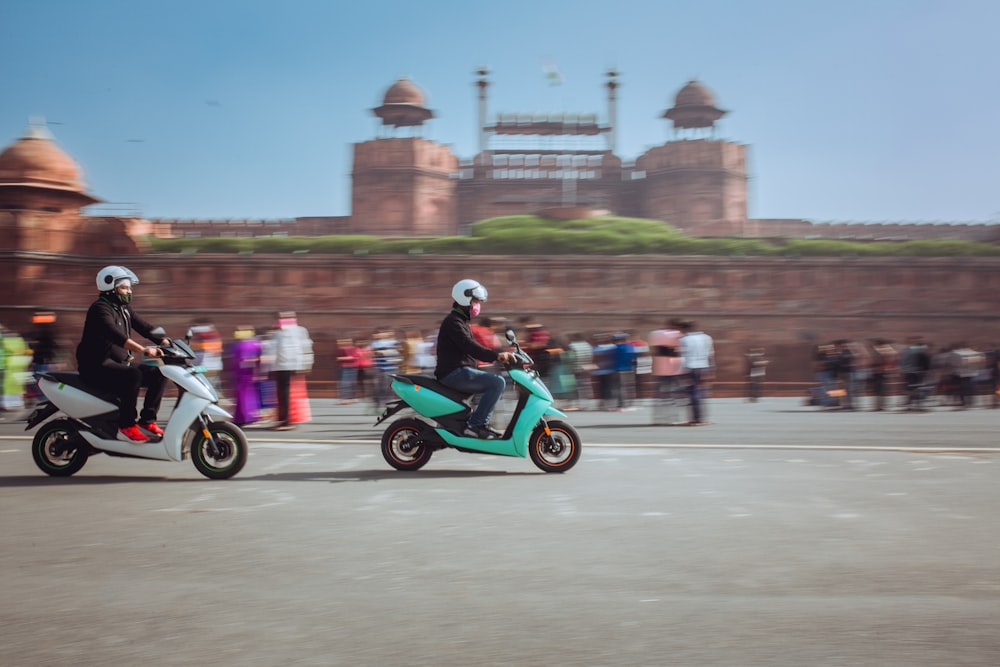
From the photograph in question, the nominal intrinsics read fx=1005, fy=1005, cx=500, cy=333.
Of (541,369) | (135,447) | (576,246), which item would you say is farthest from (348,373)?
(576,246)

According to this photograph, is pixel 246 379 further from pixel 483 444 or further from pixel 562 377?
pixel 562 377

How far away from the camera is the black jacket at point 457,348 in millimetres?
8414

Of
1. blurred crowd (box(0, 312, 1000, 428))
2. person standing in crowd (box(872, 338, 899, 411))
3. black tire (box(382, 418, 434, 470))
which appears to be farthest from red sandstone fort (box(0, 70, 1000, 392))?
black tire (box(382, 418, 434, 470))

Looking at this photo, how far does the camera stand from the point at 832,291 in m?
33.4

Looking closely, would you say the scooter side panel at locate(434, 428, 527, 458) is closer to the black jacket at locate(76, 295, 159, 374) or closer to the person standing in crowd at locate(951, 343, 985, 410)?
the black jacket at locate(76, 295, 159, 374)

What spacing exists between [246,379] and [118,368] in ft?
18.4

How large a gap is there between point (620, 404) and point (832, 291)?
17.5 metres

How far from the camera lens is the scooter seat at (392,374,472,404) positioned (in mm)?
8500

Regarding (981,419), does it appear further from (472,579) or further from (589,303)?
(589,303)

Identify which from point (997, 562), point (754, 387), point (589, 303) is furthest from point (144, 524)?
point (589, 303)

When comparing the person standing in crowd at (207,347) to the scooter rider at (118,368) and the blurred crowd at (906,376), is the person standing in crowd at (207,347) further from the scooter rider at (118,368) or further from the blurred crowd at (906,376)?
the blurred crowd at (906,376)

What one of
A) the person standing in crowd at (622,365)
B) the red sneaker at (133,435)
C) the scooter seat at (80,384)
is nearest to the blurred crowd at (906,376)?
the person standing in crowd at (622,365)

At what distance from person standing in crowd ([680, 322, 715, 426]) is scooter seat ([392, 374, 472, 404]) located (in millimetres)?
6474

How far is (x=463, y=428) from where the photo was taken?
27.7 feet
